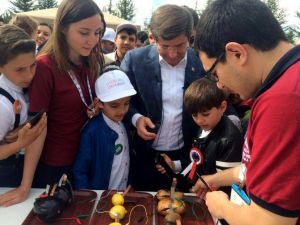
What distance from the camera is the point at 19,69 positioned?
1.60 m

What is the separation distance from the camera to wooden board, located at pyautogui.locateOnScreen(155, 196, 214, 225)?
1445mm

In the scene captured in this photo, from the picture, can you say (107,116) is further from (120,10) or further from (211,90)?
(120,10)

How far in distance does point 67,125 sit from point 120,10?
28.2m

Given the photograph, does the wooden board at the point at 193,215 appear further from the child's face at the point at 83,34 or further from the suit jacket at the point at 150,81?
the child's face at the point at 83,34

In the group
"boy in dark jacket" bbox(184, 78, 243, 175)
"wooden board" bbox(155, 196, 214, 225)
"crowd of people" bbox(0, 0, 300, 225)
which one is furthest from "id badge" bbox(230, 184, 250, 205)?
"boy in dark jacket" bbox(184, 78, 243, 175)

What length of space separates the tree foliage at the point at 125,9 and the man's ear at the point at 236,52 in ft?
93.8

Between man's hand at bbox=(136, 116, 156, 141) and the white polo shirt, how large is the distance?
639mm

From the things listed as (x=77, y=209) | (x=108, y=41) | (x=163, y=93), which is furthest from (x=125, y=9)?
(x=77, y=209)

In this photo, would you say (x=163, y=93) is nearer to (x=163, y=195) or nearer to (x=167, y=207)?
(x=163, y=195)

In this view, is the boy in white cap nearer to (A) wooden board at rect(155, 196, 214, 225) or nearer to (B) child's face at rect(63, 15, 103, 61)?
(B) child's face at rect(63, 15, 103, 61)

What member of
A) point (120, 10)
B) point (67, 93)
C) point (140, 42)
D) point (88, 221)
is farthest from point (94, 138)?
point (120, 10)

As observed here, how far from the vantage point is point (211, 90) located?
1.90 meters

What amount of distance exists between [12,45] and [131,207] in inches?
38.3

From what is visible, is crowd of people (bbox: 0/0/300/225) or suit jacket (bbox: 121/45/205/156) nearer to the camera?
crowd of people (bbox: 0/0/300/225)
